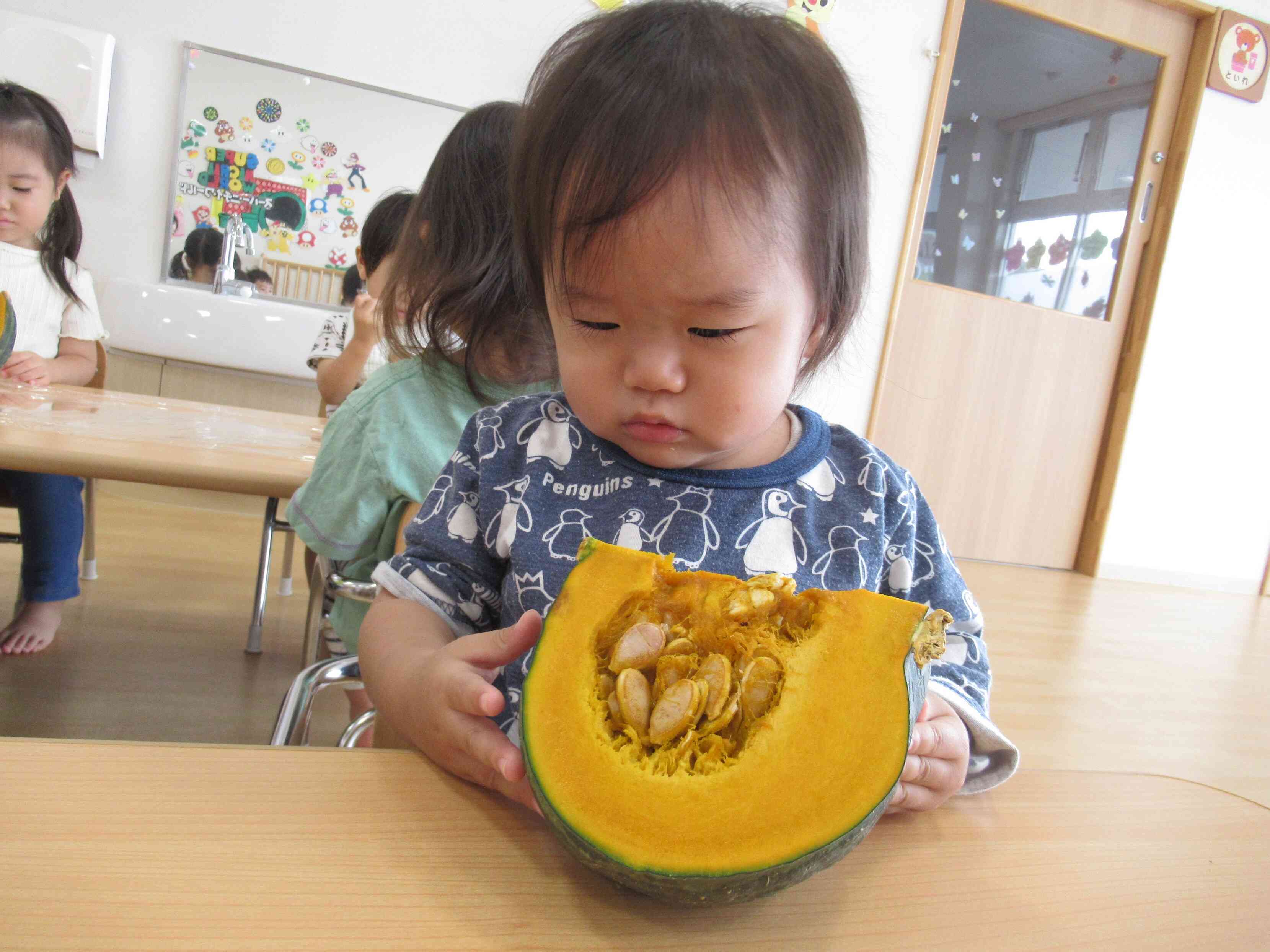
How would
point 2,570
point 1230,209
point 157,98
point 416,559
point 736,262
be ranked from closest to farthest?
point 736,262 < point 416,559 < point 2,570 < point 157,98 < point 1230,209

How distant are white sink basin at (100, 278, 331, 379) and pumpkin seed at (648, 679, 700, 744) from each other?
2.49 metres

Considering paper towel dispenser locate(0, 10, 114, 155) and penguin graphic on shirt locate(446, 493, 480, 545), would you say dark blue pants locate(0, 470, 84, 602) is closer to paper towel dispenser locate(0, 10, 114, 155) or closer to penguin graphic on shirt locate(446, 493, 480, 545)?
penguin graphic on shirt locate(446, 493, 480, 545)

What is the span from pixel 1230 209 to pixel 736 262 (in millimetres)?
4114

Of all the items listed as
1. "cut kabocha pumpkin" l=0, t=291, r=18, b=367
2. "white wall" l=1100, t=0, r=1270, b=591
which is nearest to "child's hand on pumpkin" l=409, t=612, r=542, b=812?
"cut kabocha pumpkin" l=0, t=291, r=18, b=367

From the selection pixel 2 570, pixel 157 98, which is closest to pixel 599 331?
pixel 2 570

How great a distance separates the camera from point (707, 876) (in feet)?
0.87

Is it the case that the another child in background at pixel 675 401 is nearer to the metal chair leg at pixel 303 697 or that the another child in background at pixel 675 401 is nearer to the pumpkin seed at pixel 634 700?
the pumpkin seed at pixel 634 700

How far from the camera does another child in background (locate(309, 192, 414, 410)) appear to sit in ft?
4.79

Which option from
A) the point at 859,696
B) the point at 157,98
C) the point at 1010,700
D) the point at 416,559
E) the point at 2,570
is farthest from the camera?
the point at 157,98

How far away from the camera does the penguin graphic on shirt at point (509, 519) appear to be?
0.57 meters

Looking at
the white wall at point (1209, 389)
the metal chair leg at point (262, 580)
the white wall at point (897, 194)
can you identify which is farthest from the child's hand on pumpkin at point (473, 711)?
the white wall at point (1209, 389)

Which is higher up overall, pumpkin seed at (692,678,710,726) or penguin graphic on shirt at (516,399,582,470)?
penguin graphic on shirt at (516,399,582,470)

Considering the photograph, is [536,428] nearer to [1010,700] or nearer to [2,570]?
[1010,700]

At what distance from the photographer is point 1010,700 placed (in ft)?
6.32
